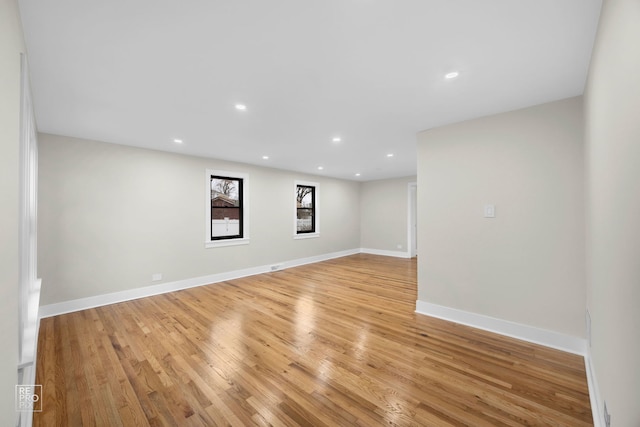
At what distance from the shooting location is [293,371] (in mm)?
2068

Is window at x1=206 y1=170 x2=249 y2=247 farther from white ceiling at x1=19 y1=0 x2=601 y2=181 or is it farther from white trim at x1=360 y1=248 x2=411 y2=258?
white trim at x1=360 y1=248 x2=411 y2=258

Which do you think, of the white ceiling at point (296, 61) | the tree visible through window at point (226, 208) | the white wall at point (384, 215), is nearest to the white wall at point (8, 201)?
the white ceiling at point (296, 61)

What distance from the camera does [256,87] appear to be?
2.13 meters

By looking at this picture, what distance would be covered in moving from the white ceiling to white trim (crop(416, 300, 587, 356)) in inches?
87.3

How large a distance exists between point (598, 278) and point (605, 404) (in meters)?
0.69

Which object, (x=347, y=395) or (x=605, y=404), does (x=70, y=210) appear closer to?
(x=347, y=395)

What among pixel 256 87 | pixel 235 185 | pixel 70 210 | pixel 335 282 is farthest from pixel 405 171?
pixel 70 210

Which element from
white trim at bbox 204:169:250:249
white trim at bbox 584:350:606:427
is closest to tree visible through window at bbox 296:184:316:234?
white trim at bbox 204:169:250:249

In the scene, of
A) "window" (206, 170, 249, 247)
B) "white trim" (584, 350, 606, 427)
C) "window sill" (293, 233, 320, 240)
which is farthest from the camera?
"window sill" (293, 233, 320, 240)

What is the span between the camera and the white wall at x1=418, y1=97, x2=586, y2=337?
2352mm

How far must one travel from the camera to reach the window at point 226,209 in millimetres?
4883

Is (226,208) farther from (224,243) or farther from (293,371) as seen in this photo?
(293,371)

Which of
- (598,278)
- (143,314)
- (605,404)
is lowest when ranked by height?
(143,314)

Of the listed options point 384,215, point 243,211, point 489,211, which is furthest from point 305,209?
point 489,211
